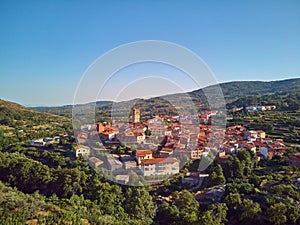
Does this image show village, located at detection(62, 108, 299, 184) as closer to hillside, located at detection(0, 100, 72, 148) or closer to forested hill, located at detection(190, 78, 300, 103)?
hillside, located at detection(0, 100, 72, 148)

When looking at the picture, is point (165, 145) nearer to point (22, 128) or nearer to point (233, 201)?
point (233, 201)

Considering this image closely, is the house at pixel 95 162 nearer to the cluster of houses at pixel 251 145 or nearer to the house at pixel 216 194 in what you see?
the house at pixel 216 194

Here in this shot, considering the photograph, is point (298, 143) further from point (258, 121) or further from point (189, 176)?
point (189, 176)

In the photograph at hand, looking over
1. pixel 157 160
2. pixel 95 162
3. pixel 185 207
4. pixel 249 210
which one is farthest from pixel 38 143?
pixel 249 210

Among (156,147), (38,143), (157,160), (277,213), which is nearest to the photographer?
(277,213)

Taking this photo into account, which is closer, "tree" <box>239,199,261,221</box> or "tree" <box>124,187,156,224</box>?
"tree" <box>124,187,156,224</box>

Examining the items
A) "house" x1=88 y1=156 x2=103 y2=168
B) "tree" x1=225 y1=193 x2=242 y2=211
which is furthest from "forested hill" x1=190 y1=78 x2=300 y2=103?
"tree" x1=225 y1=193 x2=242 y2=211

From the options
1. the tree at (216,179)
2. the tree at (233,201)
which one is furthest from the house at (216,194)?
the tree at (233,201)

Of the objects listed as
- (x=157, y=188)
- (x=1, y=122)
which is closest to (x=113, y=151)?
(x=157, y=188)
